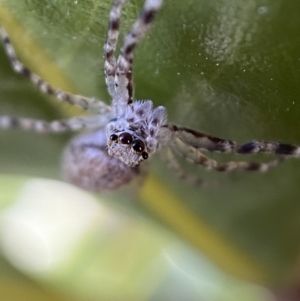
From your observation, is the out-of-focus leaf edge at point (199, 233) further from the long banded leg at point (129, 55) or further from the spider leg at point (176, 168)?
the long banded leg at point (129, 55)

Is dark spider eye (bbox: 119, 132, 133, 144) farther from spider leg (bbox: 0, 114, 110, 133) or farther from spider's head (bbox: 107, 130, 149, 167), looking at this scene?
spider leg (bbox: 0, 114, 110, 133)

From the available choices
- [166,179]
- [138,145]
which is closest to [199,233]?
[166,179]

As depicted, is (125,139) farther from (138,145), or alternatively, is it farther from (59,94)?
(59,94)

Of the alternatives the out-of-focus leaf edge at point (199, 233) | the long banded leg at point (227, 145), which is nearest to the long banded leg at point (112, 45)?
the long banded leg at point (227, 145)

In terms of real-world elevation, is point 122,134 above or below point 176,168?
below

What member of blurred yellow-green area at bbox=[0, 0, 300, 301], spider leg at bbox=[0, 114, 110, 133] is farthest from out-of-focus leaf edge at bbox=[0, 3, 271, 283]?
spider leg at bbox=[0, 114, 110, 133]

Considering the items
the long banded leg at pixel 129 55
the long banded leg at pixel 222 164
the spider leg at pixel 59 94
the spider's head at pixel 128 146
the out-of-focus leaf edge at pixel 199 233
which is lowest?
the spider's head at pixel 128 146

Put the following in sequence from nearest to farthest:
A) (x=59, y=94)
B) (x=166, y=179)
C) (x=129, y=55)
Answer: (x=129, y=55), (x=59, y=94), (x=166, y=179)
